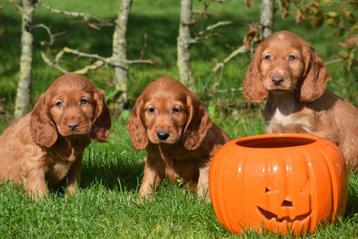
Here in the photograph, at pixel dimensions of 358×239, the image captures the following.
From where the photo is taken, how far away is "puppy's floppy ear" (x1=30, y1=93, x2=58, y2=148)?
630cm

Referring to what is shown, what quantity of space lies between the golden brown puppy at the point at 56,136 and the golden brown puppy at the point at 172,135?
1.18ft

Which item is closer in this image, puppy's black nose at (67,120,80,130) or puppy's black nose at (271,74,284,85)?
puppy's black nose at (67,120,80,130)

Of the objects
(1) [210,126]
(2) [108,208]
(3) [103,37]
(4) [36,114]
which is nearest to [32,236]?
(2) [108,208]

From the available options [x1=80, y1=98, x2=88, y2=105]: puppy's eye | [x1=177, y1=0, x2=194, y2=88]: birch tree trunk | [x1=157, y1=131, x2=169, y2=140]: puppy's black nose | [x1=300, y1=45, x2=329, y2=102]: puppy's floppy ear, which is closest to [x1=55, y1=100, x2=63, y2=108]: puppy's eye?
[x1=80, y1=98, x2=88, y2=105]: puppy's eye

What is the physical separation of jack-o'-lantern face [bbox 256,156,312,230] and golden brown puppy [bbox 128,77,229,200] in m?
1.01

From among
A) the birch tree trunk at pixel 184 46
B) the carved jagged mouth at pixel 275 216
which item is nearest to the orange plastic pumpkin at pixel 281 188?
the carved jagged mouth at pixel 275 216

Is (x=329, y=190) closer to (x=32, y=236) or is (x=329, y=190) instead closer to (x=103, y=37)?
(x=32, y=236)

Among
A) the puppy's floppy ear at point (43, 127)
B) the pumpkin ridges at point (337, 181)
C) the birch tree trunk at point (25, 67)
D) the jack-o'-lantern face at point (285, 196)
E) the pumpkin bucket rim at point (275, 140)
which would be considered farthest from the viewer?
the birch tree trunk at point (25, 67)

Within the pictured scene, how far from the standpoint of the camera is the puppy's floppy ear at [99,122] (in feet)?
21.1

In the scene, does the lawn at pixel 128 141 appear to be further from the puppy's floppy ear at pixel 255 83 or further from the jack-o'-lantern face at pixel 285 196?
the puppy's floppy ear at pixel 255 83

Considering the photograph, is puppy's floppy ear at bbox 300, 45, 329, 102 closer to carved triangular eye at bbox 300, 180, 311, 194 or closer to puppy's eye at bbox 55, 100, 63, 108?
carved triangular eye at bbox 300, 180, 311, 194

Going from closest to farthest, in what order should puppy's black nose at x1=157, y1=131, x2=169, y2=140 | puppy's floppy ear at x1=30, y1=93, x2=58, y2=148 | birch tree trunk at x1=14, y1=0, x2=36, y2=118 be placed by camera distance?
1. puppy's black nose at x1=157, y1=131, x2=169, y2=140
2. puppy's floppy ear at x1=30, y1=93, x2=58, y2=148
3. birch tree trunk at x1=14, y1=0, x2=36, y2=118

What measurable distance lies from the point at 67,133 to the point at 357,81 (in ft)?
15.1

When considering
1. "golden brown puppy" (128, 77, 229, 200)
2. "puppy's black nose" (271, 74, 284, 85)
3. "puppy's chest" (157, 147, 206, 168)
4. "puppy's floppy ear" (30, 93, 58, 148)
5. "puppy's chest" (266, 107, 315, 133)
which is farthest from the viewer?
"puppy's chest" (266, 107, 315, 133)
